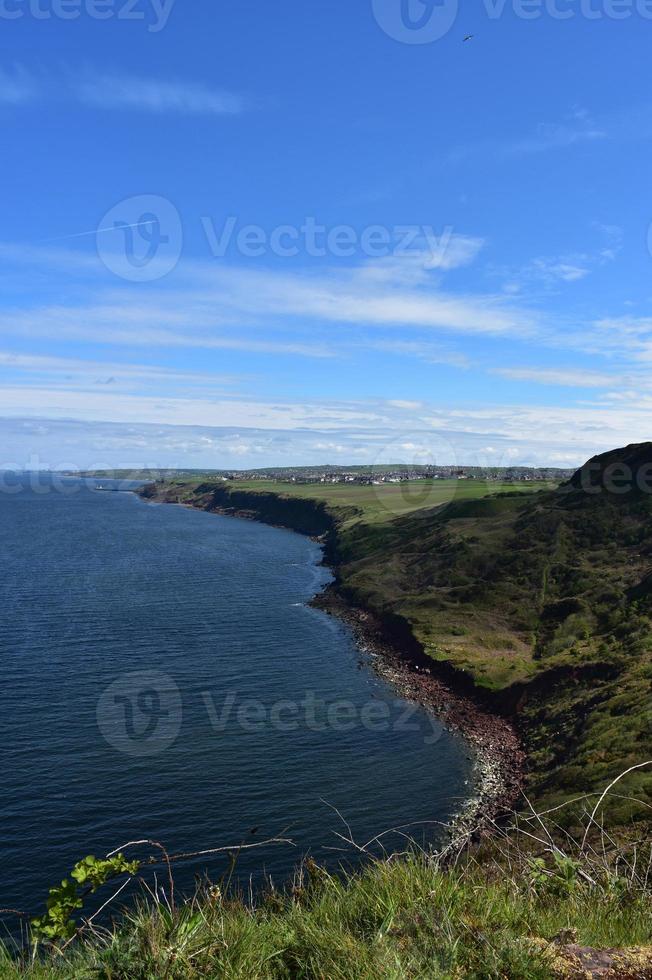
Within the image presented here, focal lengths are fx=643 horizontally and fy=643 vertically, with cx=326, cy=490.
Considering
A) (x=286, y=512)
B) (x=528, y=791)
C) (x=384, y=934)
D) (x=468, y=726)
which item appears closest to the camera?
(x=384, y=934)

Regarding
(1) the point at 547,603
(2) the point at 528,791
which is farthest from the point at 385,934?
(1) the point at 547,603

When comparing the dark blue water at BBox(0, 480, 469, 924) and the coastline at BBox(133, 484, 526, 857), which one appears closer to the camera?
the dark blue water at BBox(0, 480, 469, 924)

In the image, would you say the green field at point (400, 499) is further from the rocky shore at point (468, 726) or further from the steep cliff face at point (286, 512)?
the rocky shore at point (468, 726)

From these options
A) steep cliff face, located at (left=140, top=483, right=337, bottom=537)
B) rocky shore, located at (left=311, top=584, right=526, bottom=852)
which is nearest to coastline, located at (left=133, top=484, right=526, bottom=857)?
rocky shore, located at (left=311, top=584, right=526, bottom=852)

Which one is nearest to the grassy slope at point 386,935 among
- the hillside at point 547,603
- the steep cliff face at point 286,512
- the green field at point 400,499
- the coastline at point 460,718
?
the coastline at point 460,718

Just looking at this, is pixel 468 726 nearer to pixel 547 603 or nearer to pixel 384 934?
pixel 547 603

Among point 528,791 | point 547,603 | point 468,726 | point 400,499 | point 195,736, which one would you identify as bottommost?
point 468,726

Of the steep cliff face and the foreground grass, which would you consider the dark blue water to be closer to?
the foreground grass
